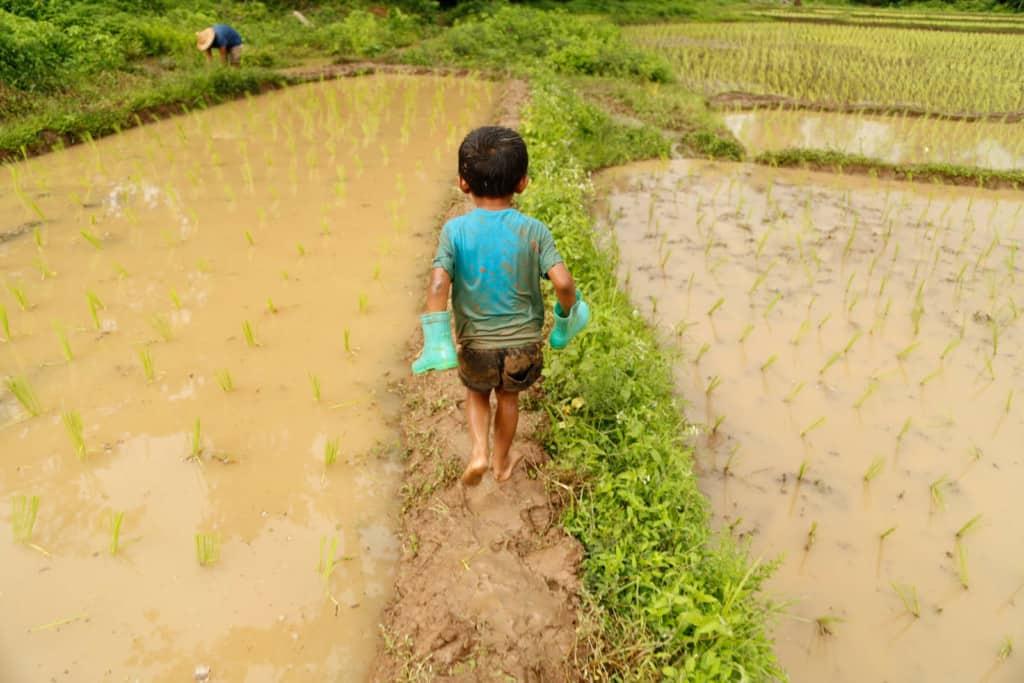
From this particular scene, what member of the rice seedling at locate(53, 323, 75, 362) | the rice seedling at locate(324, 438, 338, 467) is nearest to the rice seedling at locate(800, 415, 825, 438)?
the rice seedling at locate(324, 438, 338, 467)

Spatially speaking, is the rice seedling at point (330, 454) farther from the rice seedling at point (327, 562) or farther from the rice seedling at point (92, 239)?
the rice seedling at point (92, 239)

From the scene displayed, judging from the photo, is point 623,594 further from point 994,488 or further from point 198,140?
point 198,140

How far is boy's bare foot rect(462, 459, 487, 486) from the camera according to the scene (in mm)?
2402

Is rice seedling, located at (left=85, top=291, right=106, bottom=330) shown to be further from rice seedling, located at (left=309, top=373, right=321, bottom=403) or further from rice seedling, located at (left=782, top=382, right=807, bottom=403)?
rice seedling, located at (left=782, top=382, right=807, bottom=403)

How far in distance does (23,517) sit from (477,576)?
2.05 meters

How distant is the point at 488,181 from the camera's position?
209cm

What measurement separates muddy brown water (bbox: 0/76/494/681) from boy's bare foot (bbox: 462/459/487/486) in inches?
21.3

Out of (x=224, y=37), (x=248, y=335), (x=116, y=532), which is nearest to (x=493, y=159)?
(x=116, y=532)

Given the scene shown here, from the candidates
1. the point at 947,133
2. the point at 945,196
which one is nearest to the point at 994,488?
the point at 945,196

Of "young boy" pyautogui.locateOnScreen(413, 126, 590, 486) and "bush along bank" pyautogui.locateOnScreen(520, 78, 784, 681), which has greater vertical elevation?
"young boy" pyautogui.locateOnScreen(413, 126, 590, 486)

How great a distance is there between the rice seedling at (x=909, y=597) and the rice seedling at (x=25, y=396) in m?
4.26

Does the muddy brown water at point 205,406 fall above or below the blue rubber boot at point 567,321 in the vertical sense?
below

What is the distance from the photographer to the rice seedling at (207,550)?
2.51 meters

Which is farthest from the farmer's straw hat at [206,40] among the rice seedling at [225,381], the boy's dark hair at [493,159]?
the boy's dark hair at [493,159]
